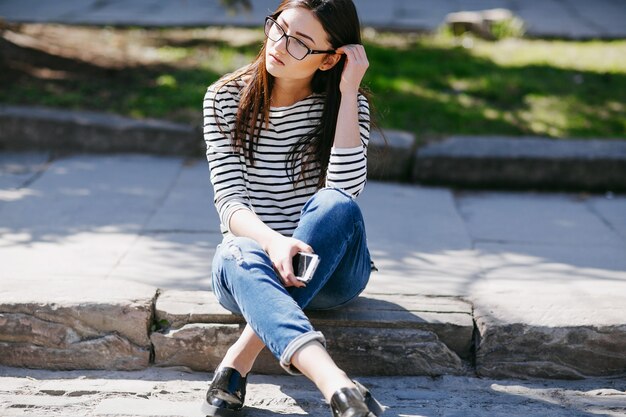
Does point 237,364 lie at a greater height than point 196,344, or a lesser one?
greater

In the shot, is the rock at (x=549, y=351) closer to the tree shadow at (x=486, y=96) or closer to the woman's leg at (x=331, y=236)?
the woman's leg at (x=331, y=236)

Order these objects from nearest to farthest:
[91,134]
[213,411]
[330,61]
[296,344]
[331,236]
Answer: [296,344] < [213,411] < [331,236] < [330,61] < [91,134]

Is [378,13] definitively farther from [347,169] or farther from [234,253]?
[234,253]

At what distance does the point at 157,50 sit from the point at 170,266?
13.2 ft

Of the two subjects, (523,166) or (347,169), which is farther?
(523,166)

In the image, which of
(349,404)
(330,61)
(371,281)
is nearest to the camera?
(349,404)

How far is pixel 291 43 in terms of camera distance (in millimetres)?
2883

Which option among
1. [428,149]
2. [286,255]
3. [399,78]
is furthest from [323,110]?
[399,78]

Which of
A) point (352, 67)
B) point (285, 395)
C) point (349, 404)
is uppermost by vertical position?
point (352, 67)

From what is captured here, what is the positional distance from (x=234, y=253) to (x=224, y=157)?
42cm

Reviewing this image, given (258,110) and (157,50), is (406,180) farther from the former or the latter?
(157,50)

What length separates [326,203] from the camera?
2.77 m

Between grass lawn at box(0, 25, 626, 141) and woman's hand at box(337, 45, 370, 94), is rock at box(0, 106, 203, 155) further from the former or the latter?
woman's hand at box(337, 45, 370, 94)

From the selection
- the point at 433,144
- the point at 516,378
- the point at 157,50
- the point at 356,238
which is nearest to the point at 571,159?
the point at 433,144
